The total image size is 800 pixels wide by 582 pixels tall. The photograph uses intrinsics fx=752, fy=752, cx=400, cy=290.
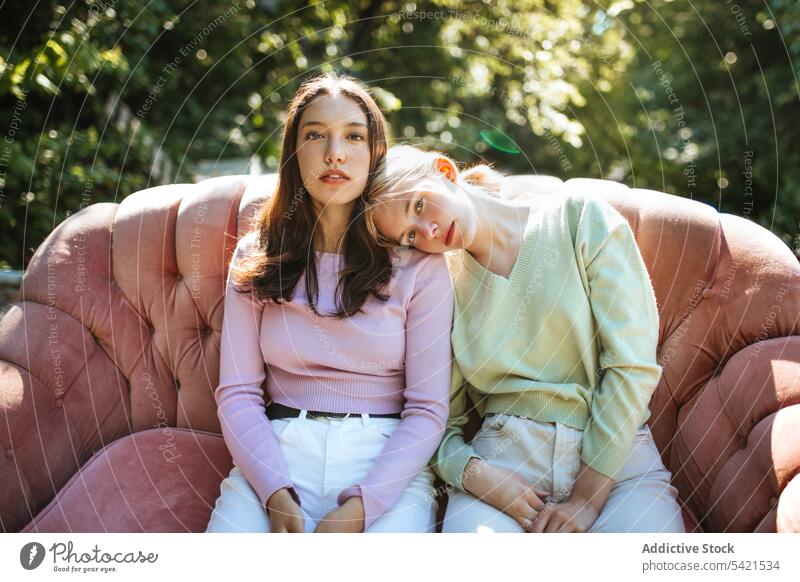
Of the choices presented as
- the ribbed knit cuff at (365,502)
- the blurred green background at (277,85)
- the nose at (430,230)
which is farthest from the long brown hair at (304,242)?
the blurred green background at (277,85)

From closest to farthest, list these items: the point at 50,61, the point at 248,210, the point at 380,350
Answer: the point at 380,350
the point at 248,210
the point at 50,61

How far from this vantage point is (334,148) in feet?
5.67

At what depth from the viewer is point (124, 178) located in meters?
3.96

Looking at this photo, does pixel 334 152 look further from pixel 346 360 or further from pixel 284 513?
pixel 284 513

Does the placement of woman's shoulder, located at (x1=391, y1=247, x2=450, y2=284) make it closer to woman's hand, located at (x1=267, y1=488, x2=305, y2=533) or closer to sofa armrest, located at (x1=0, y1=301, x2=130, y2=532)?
woman's hand, located at (x1=267, y1=488, x2=305, y2=533)

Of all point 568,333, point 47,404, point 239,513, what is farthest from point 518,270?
point 47,404

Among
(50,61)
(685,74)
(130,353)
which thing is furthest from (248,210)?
(685,74)

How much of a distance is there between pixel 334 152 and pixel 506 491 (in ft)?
2.84

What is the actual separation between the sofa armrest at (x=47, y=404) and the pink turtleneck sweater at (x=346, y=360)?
462 mm

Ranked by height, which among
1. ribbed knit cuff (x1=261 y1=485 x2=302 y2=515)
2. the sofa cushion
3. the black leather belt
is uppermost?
the black leather belt

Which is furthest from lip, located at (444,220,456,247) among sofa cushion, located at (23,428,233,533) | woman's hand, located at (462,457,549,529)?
sofa cushion, located at (23,428,233,533)

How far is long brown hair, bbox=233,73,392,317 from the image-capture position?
5.81 feet
